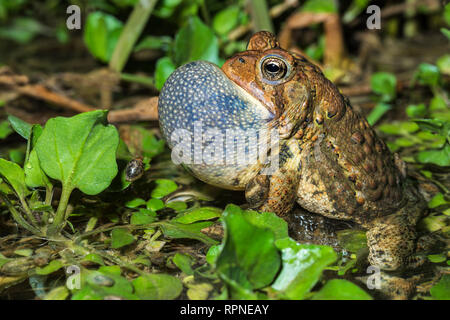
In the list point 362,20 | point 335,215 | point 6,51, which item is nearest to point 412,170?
point 335,215

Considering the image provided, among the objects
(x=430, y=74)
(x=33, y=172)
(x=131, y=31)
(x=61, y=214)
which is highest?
(x=131, y=31)

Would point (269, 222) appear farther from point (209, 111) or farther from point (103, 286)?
point (103, 286)

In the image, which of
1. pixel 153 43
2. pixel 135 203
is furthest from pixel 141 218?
pixel 153 43

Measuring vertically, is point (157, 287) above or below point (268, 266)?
below

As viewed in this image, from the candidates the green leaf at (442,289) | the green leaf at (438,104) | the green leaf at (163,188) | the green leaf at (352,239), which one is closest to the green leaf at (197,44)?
the green leaf at (163,188)

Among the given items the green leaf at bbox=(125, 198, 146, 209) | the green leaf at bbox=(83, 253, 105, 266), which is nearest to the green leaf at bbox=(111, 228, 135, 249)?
the green leaf at bbox=(83, 253, 105, 266)

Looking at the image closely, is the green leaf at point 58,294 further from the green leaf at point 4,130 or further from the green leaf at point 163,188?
the green leaf at point 4,130
